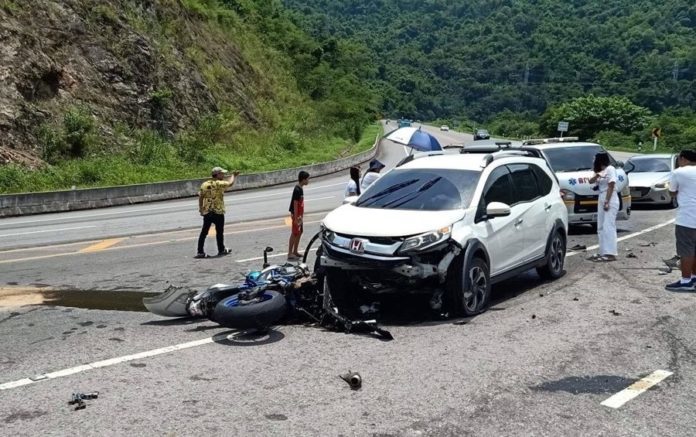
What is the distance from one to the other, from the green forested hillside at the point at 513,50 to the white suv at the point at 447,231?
9935 centimetres

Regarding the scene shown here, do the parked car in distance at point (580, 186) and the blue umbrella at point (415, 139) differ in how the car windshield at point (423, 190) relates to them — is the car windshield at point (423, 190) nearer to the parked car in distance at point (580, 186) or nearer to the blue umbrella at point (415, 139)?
the parked car in distance at point (580, 186)

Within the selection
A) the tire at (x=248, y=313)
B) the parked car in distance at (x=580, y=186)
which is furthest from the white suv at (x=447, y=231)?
the parked car in distance at (x=580, y=186)

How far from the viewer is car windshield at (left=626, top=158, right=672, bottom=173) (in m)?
20.2

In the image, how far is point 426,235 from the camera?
23.0 ft

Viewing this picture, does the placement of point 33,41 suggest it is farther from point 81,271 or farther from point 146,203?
point 81,271

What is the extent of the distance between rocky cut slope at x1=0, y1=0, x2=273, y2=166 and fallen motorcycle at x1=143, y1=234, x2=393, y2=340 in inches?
839

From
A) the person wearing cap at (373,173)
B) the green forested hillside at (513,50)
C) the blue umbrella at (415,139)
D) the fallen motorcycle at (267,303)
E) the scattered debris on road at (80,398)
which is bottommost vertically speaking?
the scattered debris on road at (80,398)

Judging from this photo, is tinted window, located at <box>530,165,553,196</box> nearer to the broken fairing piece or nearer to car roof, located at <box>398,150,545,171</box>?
car roof, located at <box>398,150,545,171</box>

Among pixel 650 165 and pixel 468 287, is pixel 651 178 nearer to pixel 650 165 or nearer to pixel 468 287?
pixel 650 165

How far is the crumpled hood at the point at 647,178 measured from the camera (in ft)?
61.4

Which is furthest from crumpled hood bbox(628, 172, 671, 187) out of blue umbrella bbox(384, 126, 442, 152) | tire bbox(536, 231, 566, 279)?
tire bbox(536, 231, 566, 279)

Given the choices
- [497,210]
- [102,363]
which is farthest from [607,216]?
[102,363]

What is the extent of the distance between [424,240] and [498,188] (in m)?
1.91

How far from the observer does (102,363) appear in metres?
5.84
